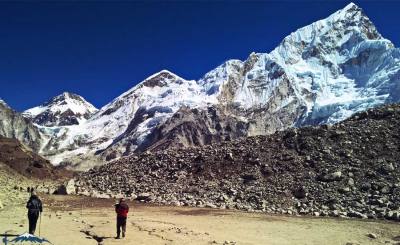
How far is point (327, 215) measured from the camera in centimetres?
3691

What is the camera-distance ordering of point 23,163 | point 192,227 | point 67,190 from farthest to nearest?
1. point 23,163
2. point 67,190
3. point 192,227

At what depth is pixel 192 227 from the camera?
29.5 meters

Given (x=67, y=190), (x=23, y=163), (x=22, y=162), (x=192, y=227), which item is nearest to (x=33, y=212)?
(x=192, y=227)

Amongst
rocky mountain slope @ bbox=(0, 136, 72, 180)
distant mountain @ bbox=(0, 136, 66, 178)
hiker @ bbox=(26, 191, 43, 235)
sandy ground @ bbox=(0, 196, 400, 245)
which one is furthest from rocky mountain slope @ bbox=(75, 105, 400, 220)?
distant mountain @ bbox=(0, 136, 66, 178)

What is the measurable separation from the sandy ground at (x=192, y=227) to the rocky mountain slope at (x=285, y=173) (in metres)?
3.69

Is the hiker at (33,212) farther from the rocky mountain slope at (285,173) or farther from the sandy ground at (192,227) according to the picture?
the rocky mountain slope at (285,173)

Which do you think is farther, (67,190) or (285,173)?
(67,190)

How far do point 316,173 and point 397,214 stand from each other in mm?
10340

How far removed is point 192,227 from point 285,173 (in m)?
17.5

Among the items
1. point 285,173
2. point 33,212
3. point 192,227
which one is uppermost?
point 285,173

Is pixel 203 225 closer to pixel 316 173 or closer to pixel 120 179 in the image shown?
pixel 316 173

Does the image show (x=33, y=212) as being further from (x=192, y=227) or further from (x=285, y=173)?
(x=285, y=173)

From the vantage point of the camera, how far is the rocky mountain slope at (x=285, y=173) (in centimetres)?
3944

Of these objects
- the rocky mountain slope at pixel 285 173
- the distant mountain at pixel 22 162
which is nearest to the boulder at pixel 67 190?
the rocky mountain slope at pixel 285 173
